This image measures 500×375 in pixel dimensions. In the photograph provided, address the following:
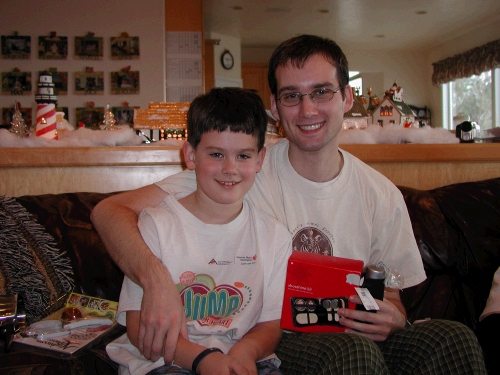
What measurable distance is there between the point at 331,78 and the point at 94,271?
911 millimetres

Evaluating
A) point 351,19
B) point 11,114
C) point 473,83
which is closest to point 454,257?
point 11,114

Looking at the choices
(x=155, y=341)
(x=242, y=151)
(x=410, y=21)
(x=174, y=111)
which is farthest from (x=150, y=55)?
(x=410, y=21)

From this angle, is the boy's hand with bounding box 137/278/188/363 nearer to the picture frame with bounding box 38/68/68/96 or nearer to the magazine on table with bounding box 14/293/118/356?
the magazine on table with bounding box 14/293/118/356

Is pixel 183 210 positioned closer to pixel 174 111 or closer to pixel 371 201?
pixel 371 201

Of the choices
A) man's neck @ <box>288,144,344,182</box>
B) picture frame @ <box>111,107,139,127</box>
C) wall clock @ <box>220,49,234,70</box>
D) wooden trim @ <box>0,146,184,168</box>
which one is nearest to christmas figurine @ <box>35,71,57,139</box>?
wooden trim @ <box>0,146,184,168</box>

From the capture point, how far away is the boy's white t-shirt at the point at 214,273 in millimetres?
1061

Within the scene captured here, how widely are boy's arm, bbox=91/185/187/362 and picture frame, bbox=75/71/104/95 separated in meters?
3.58

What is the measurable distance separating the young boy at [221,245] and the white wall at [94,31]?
3498 mm

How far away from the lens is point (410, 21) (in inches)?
278

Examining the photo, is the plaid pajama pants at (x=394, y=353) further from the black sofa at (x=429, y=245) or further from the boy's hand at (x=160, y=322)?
the black sofa at (x=429, y=245)

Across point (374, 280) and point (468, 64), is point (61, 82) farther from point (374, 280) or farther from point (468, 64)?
point (468, 64)

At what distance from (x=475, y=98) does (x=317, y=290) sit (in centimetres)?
807

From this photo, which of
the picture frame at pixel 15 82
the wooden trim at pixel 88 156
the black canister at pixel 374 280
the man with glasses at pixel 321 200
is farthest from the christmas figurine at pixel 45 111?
the picture frame at pixel 15 82

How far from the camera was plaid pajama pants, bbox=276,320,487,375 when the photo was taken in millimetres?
929
